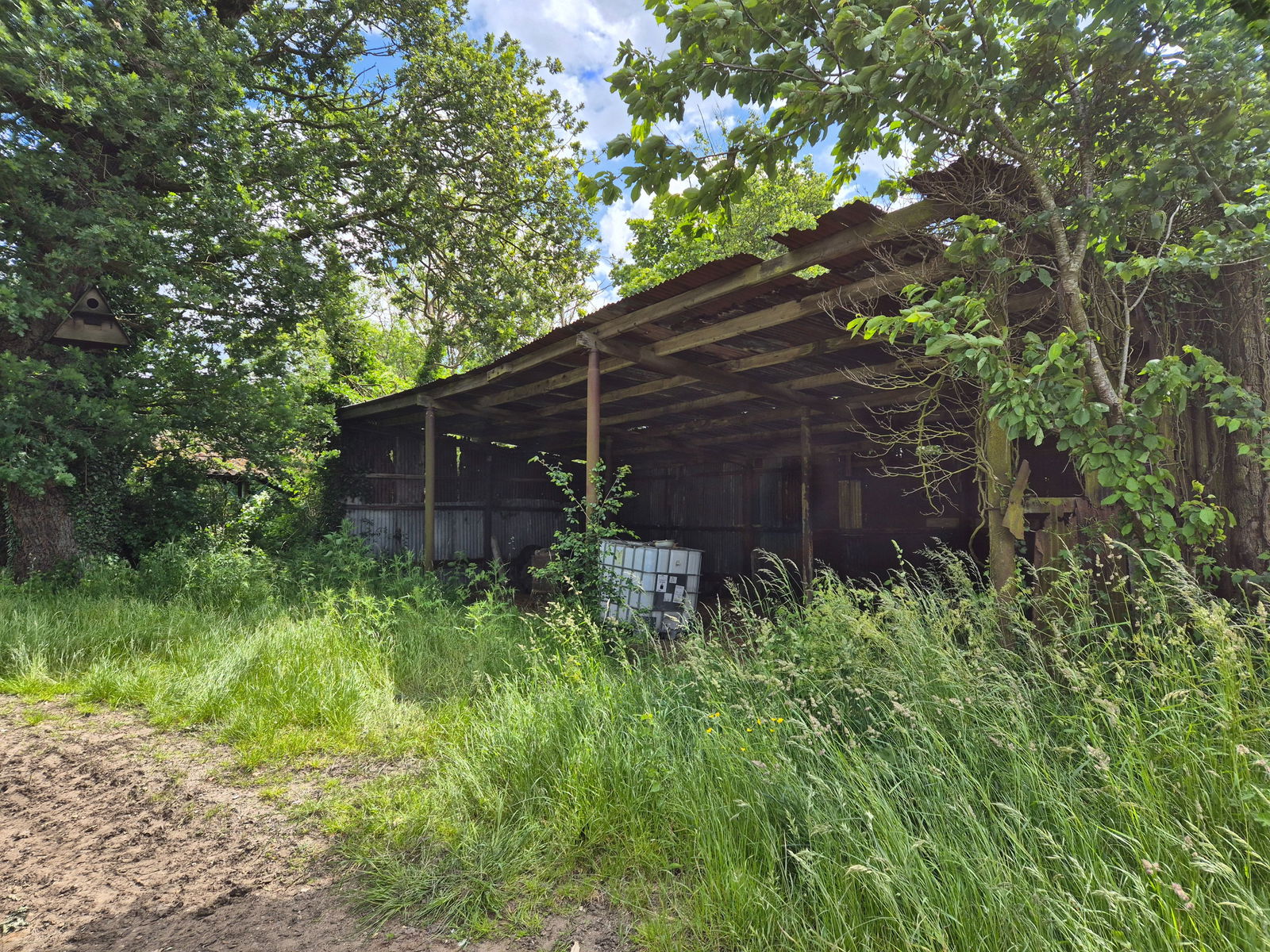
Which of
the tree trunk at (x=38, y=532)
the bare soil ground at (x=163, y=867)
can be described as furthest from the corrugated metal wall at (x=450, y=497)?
the bare soil ground at (x=163, y=867)

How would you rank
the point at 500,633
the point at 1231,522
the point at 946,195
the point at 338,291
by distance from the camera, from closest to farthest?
the point at 1231,522
the point at 946,195
the point at 500,633
the point at 338,291

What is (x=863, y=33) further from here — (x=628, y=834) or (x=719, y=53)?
(x=628, y=834)

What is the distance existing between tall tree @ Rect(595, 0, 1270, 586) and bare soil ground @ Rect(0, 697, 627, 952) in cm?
303

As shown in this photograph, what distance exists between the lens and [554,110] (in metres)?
11.3

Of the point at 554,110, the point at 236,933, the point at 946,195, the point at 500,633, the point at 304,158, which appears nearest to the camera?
the point at 236,933

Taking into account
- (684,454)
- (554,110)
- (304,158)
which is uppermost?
(554,110)

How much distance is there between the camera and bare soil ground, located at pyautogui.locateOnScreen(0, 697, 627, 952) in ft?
6.82

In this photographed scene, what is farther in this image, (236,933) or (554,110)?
(554,110)

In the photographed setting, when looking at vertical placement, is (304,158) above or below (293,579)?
above

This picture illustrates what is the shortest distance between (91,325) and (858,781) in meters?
7.55

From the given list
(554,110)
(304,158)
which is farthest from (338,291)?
(554,110)

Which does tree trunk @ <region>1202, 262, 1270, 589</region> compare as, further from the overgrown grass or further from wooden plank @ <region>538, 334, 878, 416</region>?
A: wooden plank @ <region>538, 334, 878, 416</region>

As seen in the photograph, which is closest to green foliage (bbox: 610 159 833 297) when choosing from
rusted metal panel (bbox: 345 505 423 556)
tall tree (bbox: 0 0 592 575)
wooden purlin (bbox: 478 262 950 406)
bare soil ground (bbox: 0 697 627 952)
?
tall tree (bbox: 0 0 592 575)

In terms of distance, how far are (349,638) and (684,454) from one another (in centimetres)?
741
